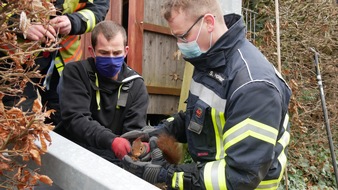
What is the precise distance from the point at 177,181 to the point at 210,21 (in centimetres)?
86

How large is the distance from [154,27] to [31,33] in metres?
2.95

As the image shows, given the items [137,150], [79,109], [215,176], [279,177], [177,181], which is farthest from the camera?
[79,109]

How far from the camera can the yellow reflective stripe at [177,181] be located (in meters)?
2.17

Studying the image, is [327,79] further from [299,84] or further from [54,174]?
[54,174]

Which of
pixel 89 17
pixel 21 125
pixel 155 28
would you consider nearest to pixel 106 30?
pixel 89 17

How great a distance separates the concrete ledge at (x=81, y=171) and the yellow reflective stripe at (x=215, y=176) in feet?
2.03

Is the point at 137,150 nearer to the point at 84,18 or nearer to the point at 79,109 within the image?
the point at 79,109

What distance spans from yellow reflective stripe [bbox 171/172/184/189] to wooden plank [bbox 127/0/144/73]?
9.93 ft

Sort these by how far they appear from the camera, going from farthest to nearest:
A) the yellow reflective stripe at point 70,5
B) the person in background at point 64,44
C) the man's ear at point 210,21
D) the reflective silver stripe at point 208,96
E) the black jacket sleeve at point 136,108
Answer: the black jacket sleeve at point 136,108
the yellow reflective stripe at point 70,5
the person in background at point 64,44
the man's ear at point 210,21
the reflective silver stripe at point 208,96

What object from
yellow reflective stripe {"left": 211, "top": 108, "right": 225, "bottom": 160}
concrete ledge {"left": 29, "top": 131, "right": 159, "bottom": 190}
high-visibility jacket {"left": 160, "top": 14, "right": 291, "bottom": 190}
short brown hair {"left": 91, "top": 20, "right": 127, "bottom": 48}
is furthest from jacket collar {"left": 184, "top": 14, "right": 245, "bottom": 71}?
short brown hair {"left": 91, "top": 20, "right": 127, "bottom": 48}

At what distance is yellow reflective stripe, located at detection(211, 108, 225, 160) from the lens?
220 centimetres

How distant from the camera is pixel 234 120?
6.56ft

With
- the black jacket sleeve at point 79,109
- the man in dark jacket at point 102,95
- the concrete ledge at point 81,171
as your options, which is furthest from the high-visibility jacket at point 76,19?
the concrete ledge at point 81,171

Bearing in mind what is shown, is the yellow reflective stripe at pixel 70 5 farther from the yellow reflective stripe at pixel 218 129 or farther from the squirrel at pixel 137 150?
the yellow reflective stripe at pixel 218 129
